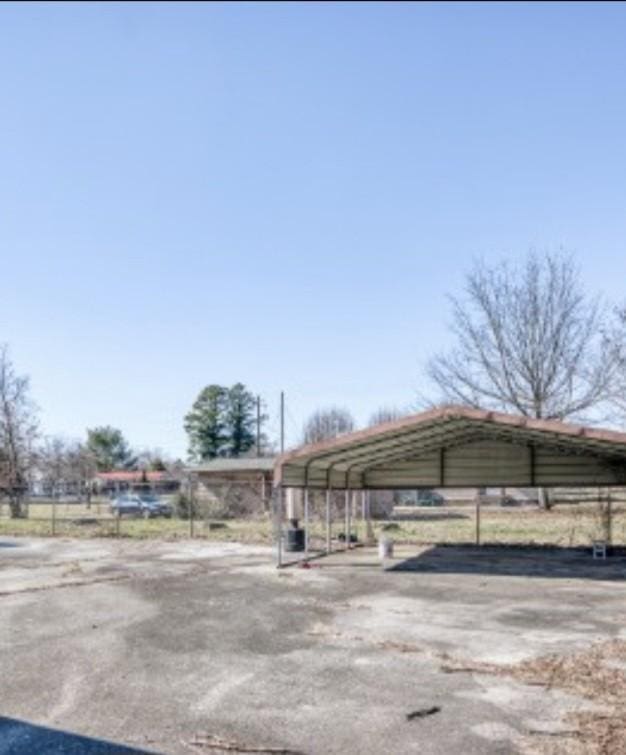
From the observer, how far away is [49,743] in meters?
6.26

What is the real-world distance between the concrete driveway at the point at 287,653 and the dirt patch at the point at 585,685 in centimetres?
19

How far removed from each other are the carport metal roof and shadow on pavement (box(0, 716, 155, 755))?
37.4ft

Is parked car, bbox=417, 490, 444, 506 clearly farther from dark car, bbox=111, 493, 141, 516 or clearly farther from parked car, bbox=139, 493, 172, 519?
dark car, bbox=111, 493, 141, 516

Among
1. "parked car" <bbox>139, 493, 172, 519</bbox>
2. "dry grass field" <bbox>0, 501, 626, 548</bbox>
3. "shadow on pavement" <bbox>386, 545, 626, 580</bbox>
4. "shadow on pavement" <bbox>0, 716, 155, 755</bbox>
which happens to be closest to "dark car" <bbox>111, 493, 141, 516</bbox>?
"parked car" <bbox>139, 493, 172, 519</bbox>

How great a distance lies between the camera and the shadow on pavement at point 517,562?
17781mm

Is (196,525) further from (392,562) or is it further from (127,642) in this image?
(127,642)

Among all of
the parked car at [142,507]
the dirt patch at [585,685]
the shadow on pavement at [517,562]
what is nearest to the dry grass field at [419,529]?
the shadow on pavement at [517,562]

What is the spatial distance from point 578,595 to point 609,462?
434 inches

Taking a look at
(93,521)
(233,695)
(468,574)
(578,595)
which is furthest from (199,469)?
(233,695)

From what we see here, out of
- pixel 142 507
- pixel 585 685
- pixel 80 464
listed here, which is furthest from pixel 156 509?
pixel 80 464

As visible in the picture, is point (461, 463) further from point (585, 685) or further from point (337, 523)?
point (585, 685)

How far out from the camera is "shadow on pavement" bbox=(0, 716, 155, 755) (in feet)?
19.8

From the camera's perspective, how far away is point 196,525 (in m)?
34.5

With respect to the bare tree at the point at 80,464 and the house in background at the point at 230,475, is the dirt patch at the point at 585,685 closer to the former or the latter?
the house in background at the point at 230,475
